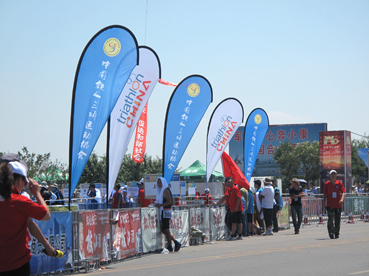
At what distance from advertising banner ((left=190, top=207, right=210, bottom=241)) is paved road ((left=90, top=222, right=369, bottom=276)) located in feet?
3.57

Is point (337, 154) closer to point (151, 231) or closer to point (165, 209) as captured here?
point (165, 209)

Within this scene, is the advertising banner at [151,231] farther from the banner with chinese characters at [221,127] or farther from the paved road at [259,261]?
the banner with chinese characters at [221,127]

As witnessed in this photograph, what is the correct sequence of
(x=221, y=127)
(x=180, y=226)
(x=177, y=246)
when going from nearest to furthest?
(x=177, y=246) → (x=180, y=226) → (x=221, y=127)

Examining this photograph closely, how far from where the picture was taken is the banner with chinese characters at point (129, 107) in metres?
13.1

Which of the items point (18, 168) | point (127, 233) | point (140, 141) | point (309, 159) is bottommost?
point (127, 233)

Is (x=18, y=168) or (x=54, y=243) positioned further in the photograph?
(x=54, y=243)

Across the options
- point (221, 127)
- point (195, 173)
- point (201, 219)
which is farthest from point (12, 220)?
point (195, 173)

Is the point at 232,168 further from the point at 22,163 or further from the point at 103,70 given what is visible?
the point at 22,163

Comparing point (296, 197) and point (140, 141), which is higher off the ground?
point (140, 141)

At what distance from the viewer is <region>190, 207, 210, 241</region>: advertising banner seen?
634 inches

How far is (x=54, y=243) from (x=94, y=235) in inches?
44.6

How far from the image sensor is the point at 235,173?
1898cm

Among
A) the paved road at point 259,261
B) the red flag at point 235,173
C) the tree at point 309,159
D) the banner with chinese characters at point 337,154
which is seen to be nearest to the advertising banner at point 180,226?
the paved road at point 259,261

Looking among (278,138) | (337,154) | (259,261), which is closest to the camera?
(259,261)
